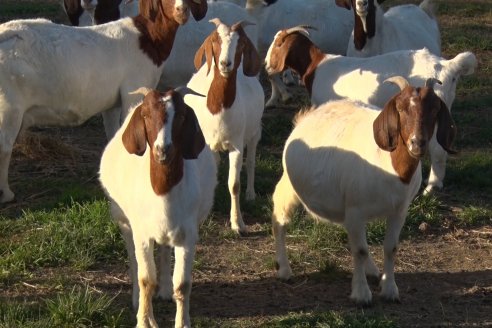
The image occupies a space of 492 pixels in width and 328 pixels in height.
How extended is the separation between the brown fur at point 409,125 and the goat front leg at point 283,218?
41.5 inches

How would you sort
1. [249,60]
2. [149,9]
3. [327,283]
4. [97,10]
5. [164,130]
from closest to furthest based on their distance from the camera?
[164,130] < [327,283] < [249,60] < [149,9] < [97,10]

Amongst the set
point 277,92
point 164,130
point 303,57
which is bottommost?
point 277,92

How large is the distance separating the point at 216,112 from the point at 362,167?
75.4 inches

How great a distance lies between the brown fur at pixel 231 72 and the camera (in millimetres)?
8406

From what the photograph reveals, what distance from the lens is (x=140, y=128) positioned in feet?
19.9

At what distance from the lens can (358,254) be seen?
6957 millimetres

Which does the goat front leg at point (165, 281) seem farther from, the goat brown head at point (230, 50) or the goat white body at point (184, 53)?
the goat white body at point (184, 53)

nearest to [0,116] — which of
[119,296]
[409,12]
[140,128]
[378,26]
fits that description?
[119,296]

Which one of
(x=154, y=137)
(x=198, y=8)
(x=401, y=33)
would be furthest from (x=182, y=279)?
(x=401, y=33)

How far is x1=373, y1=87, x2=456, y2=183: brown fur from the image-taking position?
6.57 metres

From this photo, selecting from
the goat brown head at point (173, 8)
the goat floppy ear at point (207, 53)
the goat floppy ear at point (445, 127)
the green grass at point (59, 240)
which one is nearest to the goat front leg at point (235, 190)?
the goat floppy ear at point (207, 53)

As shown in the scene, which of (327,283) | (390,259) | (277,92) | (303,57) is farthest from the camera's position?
(277,92)

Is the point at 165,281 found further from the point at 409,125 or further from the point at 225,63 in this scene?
the point at 225,63

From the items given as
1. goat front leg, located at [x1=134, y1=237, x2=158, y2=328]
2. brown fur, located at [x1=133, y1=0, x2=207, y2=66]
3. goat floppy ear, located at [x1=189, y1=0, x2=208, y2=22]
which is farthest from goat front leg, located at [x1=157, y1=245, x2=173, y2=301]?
goat floppy ear, located at [x1=189, y1=0, x2=208, y2=22]
